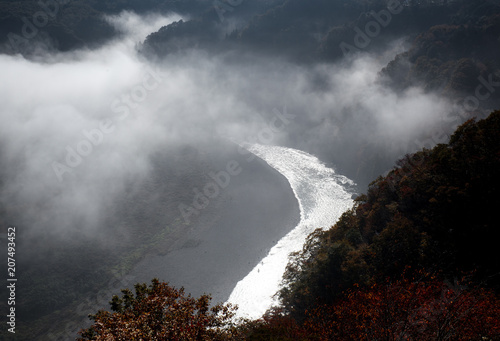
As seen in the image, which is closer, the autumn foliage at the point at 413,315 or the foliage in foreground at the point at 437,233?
the autumn foliage at the point at 413,315

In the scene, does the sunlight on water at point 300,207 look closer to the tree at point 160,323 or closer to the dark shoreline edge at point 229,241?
the dark shoreline edge at point 229,241

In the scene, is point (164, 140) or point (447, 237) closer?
point (447, 237)

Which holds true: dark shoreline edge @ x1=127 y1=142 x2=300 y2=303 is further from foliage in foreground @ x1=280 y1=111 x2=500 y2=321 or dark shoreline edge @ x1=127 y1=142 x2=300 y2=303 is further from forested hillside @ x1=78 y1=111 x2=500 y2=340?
foliage in foreground @ x1=280 y1=111 x2=500 y2=321

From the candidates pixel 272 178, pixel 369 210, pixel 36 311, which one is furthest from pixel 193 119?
pixel 369 210

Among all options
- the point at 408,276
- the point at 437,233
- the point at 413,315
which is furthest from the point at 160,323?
the point at 437,233

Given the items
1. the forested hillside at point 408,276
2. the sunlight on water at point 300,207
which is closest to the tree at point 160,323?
the forested hillside at point 408,276

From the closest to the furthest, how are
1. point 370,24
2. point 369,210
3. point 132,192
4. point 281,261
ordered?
point 369,210
point 281,261
point 132,192
point 370,24

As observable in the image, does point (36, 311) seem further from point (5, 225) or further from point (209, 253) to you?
point (209, 253)

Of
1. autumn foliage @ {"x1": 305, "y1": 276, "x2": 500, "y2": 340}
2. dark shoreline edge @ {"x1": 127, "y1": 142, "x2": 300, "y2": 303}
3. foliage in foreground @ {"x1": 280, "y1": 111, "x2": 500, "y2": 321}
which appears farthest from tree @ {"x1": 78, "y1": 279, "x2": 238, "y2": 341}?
dark shoreline edge @ {"x1": 127, "y1": 142, "x2": 300, "y2": 303}
